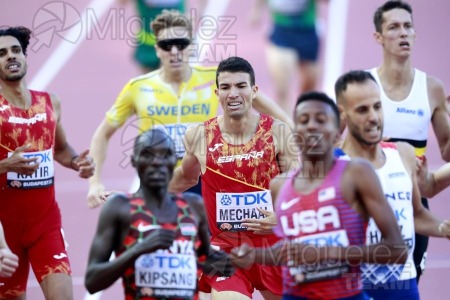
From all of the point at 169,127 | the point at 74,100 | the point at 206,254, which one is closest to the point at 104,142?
the point at 169,127

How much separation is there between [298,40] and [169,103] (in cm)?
765

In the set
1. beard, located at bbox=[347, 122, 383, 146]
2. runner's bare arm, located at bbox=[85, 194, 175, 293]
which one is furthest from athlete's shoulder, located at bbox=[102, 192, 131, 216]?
beard, located at bbox=[347, 122, 383, 146]

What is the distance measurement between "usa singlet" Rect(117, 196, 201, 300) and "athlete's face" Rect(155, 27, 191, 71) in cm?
404

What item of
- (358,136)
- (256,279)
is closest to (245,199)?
(256,279)

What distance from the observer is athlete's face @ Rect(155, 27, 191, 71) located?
32.9 feet

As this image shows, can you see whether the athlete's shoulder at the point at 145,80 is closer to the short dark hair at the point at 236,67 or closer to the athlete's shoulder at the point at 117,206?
the short dark hair at the point at 236,67

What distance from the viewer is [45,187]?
8.70 metres

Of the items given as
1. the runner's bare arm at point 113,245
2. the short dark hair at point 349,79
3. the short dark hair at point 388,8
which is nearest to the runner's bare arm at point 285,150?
the short dark hair at point 349,79

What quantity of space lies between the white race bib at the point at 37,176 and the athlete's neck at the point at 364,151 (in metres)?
2.60

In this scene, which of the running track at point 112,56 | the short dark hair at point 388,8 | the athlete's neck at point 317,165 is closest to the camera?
the athlete's neck at point 317,165

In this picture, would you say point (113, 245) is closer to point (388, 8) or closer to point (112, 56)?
point (388, 8)

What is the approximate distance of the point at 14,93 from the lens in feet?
28.8

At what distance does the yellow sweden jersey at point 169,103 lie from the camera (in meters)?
9.90

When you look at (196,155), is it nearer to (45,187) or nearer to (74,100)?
(45,187)
